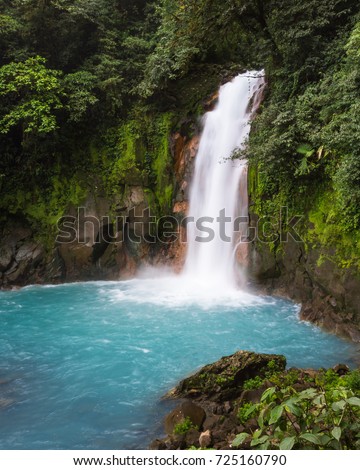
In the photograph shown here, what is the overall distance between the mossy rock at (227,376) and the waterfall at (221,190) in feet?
16.3

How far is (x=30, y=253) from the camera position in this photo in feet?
43.4

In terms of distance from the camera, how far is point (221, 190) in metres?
11.9

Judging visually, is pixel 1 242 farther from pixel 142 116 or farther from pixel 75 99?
pixel 142 116

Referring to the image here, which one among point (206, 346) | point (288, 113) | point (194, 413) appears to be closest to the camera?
point (194, 413)

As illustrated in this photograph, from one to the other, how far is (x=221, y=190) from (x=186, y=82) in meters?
4.36

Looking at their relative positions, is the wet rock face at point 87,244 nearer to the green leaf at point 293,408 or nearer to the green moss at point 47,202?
the green moss at point 47,202

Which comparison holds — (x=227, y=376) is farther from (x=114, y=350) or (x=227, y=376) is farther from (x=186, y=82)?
(x=186, y=82)

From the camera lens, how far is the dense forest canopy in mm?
8320

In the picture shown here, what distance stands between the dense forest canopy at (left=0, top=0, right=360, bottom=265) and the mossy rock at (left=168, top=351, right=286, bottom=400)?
315cm

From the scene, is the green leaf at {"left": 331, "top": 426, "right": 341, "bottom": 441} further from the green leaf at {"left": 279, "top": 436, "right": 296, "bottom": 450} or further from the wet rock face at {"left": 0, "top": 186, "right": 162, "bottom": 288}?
the wet rock face at {"left": 0, "top": 186, "right": 162, "bottom": 288}

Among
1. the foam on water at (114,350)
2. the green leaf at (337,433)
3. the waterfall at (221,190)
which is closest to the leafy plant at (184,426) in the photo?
the foam on water at (114,350)

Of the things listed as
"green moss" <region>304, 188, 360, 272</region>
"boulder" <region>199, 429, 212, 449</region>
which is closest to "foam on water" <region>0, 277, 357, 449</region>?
"boulder" <region>199, 429, 212, 449</region>
